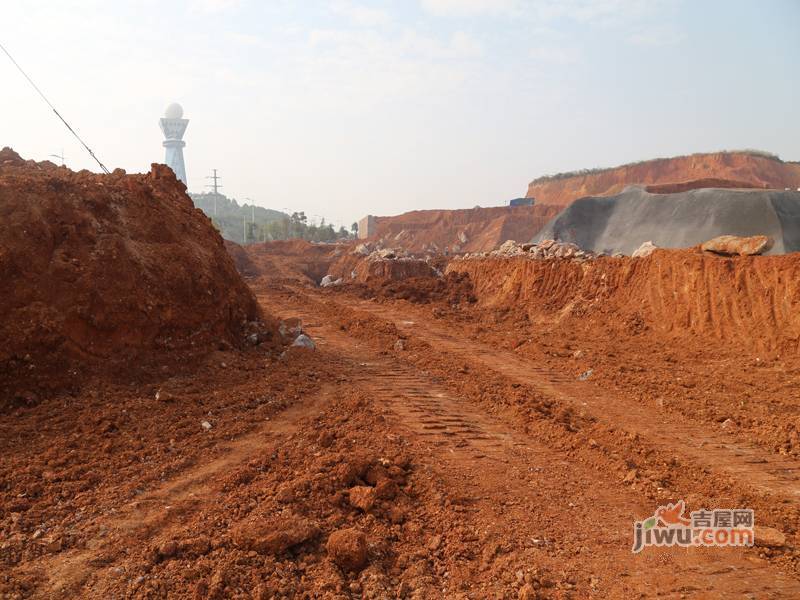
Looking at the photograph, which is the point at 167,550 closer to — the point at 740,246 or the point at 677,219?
the point at 740,246

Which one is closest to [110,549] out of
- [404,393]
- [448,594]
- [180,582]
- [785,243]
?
[180,582]

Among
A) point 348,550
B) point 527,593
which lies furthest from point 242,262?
point 527,593

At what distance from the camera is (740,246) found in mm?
10461

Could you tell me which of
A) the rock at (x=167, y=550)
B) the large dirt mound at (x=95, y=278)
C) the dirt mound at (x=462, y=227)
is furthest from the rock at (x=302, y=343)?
the dirt mound at (x=462, y=227)

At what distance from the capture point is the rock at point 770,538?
3520 mm

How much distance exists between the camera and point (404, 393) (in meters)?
6.86

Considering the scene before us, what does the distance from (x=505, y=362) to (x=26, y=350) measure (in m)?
6.66

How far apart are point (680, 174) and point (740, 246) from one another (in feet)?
134

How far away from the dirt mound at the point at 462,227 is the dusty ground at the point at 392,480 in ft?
106

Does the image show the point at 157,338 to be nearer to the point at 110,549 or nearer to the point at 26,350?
the point at 26,350

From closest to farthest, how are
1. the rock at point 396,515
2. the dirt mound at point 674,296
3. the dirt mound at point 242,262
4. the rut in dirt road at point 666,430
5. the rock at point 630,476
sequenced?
1. the rock at point 396,515
2. the rock at point 630,476
3. the rut in dirt road at point 666,430
4. the dirt mound at point 674,296
5. the dirt mound at point 242,262

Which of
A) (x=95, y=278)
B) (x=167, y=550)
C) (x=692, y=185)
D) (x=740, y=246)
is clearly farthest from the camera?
(x=692, y=185)

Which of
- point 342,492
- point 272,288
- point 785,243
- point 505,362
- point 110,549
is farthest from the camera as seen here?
point 272,288

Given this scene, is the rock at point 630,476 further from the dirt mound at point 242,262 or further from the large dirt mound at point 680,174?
the large dirt mound at point 680,174
